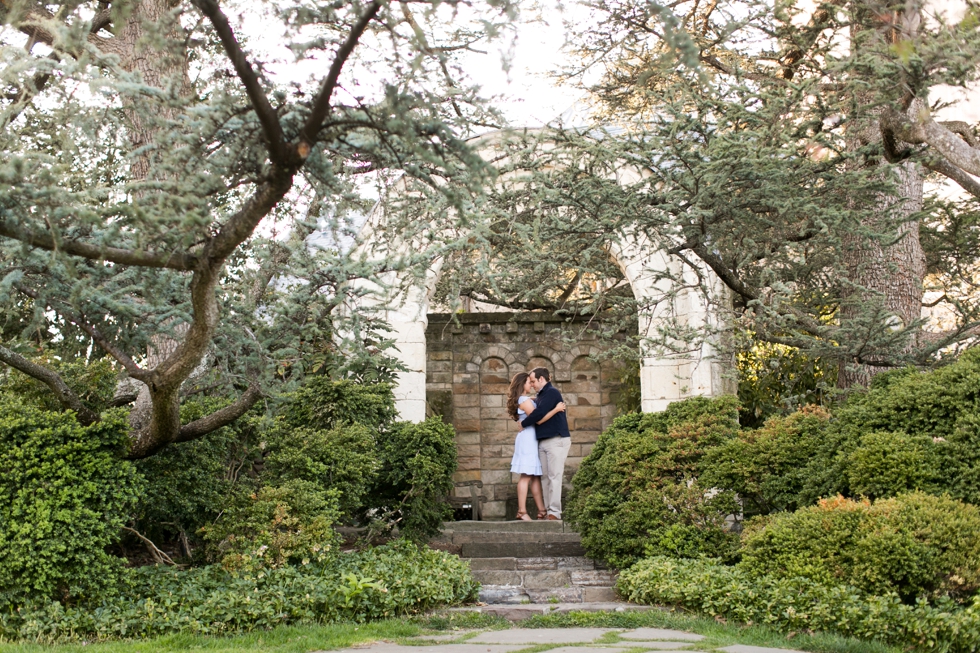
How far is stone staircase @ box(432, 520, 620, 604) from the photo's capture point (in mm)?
6648

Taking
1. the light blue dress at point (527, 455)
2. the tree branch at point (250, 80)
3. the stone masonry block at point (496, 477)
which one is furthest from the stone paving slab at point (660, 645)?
the stone masonry block at point (496, 477)

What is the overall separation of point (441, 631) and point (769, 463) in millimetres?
2973

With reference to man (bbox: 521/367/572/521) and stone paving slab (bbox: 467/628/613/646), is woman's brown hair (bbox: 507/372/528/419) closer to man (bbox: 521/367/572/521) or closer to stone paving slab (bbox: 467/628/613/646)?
man (bbox: 521/367/572/521)

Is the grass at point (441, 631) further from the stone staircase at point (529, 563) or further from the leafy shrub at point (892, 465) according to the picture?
the leafy shrub at point (892, 465)

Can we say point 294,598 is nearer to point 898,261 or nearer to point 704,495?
point 704,495

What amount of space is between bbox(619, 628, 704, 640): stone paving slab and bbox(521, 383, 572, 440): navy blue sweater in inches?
151

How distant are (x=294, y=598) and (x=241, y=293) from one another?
7.17ft

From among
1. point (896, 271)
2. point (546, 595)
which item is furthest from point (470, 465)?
point (896, 271)

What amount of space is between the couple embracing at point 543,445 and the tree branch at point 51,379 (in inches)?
171

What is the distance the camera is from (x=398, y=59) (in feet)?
12.0

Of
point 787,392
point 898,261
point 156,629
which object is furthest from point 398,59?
point 787,392

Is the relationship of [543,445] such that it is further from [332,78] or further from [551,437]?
[332,78]

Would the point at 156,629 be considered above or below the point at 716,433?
below

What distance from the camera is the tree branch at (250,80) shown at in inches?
129
